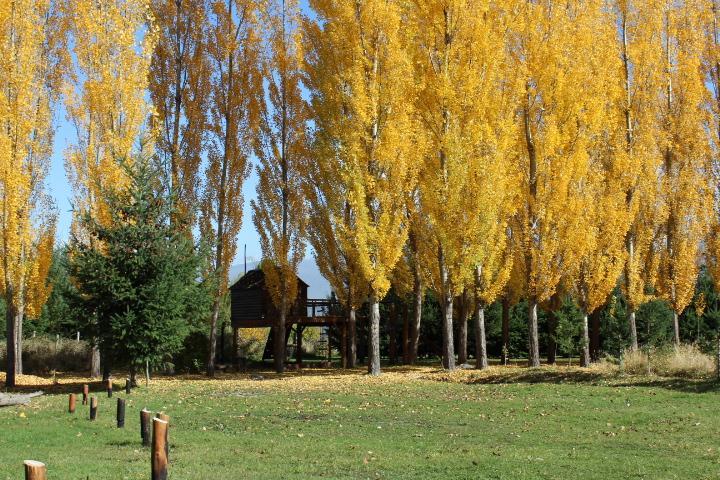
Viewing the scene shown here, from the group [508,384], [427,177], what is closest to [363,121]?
[427,177]

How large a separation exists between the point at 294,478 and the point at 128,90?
1540cm

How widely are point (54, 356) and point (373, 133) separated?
51.6ft

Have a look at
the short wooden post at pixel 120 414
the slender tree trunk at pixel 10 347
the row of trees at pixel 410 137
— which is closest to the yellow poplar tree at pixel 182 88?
the row of trees at pixel 410 137

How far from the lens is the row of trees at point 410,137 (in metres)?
19.9

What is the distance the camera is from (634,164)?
23.7 metres

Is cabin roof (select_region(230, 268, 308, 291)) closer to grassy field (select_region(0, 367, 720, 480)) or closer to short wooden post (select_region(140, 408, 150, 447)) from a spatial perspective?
grassy field (select_region(0, 367, 720, 480))

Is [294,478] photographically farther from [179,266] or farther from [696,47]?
[696,47]

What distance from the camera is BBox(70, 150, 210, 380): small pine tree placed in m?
16.5

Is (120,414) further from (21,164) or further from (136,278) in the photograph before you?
(21,164)

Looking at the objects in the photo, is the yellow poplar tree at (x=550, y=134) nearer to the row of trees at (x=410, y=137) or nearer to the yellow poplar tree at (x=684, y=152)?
the row of trees at (x=410, y=137)

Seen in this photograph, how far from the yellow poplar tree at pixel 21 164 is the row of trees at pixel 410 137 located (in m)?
0.06

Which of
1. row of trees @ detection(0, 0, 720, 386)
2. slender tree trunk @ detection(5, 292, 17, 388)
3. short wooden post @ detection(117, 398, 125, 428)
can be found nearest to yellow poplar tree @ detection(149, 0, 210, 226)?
row of trees @ detection(0, 0, 720, 386)

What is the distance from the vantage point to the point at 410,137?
21.2 meters

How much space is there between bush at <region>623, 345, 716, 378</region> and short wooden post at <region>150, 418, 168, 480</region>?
1425 cm
